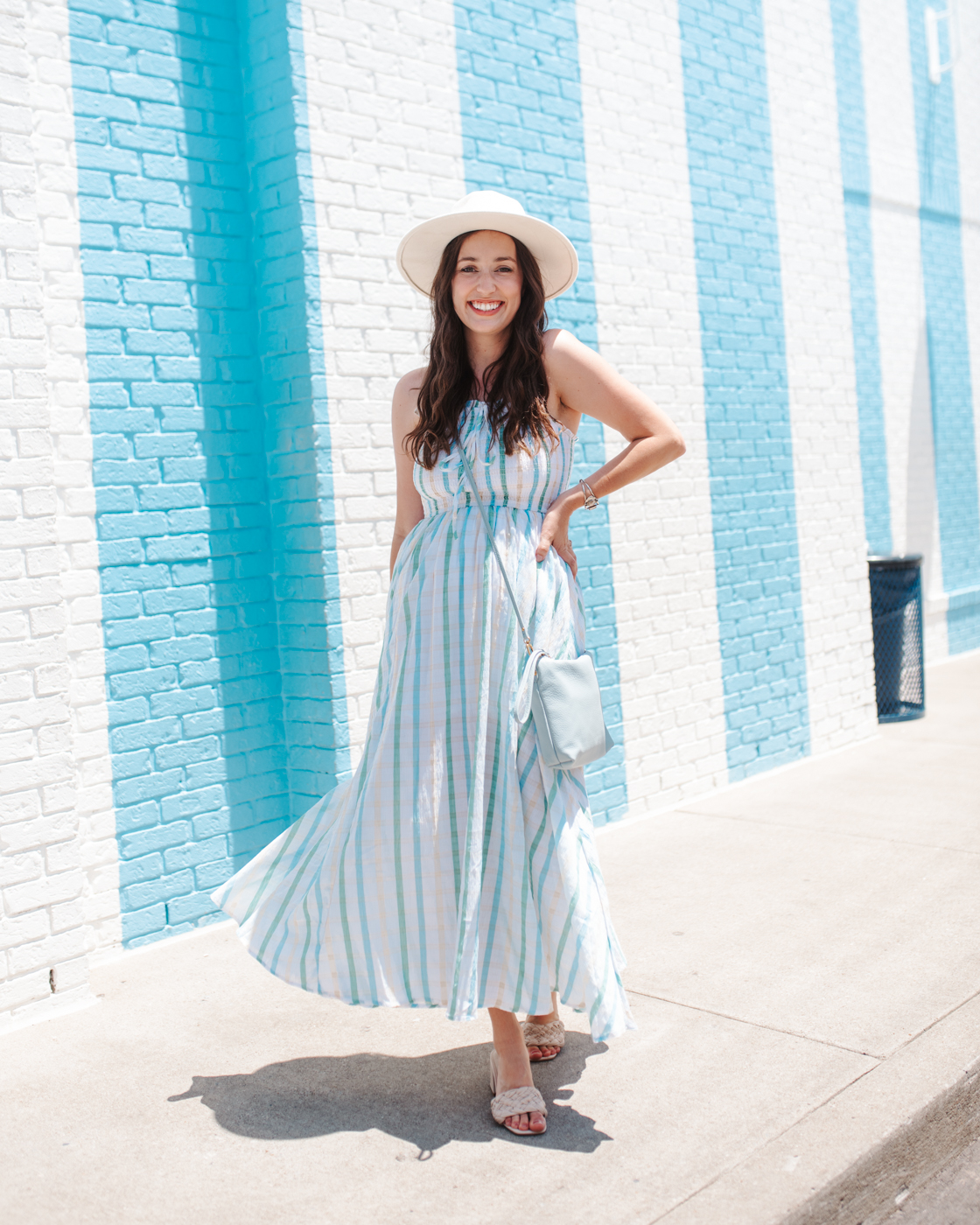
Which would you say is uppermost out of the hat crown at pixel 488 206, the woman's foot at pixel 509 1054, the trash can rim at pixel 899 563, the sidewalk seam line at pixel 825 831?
the hat crown at pixel 488 206

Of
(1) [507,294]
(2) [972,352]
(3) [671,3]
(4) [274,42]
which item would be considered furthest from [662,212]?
(2) [972,352]

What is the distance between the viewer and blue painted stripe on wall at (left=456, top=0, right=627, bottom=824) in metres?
4.85

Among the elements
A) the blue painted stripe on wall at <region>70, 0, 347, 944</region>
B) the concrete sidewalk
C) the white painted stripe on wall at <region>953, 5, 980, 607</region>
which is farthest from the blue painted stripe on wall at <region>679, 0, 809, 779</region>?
the white painted stripe on wall at <region>953, 5, 980, 607</region>

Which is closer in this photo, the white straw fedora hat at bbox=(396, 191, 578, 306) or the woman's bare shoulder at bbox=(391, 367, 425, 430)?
the white straw fedora hat at bbox=(396, 191, 578, 306)

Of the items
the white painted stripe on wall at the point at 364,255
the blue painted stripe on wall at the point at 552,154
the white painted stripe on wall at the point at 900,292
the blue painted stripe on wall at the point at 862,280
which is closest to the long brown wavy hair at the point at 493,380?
the white painted stripe on wall at the point at 364,255

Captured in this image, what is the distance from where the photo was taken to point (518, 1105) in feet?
8.79

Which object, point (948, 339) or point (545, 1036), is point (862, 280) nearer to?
point (948, 339)

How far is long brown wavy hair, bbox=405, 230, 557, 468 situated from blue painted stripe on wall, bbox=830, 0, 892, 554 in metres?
6.07

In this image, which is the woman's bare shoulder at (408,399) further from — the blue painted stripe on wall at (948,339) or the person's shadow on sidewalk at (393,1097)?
the blue painted stripe on wall at (948,339)

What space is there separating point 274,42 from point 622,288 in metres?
1.93

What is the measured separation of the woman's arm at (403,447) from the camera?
9.99 ft

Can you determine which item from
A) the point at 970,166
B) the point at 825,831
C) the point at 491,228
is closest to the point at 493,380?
the point at 491,228

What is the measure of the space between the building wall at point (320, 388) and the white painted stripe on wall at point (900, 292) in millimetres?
2326

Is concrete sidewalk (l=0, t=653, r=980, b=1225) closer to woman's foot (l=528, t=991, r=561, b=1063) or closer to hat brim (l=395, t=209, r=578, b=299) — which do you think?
woman's foot (l=528, t=991, r=561, b=1063)
